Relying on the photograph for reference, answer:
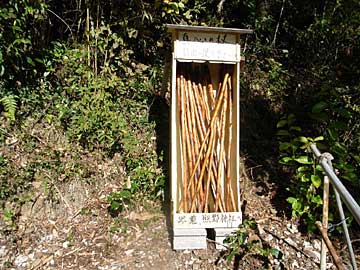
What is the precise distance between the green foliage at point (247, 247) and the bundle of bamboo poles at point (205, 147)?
0.26 meters

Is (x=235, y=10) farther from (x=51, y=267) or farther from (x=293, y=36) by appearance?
(x=51, y=267)

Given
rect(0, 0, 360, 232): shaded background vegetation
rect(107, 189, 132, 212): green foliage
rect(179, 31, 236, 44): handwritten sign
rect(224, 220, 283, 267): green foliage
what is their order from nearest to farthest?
1. rect(224, 220, 283, 267): green foliage
2. rect(179, 31, 236, 44): handwritten sign
3. rect(107, 189, 132, 212): green foliage
4. rect(0, 0, 360, 232): shaded background vegetation

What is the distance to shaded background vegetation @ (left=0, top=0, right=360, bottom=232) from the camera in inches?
134

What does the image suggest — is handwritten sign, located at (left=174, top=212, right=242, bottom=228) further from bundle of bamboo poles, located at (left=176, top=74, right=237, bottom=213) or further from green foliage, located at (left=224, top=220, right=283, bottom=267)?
bundle of bamboo poles, located at (left=176, top=74, right=237, bottom=213)

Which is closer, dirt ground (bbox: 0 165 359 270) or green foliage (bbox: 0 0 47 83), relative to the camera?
dirt ground (bbox: 0 165 359 270)

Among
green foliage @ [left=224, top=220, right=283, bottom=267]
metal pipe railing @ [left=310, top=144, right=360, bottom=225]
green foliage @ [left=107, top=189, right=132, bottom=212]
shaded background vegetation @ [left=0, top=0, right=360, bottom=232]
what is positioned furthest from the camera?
shaded background vegetation @ [left=0, top=0, right=360, bottom=232]

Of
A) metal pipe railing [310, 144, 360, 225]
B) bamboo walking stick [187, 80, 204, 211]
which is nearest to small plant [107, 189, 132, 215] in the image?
bamboo walking stick [187, 80, 204, 211]

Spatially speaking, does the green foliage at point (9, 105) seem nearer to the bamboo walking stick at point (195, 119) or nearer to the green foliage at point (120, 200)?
the green foliage at point (120, 200)

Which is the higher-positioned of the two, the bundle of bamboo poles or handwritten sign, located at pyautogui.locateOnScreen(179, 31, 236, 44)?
handwritten sign, located at pyautogui.locateOnScreen(179, 31, 236, 44)

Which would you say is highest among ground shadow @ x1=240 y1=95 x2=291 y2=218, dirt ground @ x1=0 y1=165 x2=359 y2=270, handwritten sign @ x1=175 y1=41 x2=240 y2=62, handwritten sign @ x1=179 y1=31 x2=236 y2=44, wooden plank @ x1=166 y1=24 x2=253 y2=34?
wooden plank @ x1=166 y1=24 x2=253 y2=34

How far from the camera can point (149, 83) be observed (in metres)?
4.21

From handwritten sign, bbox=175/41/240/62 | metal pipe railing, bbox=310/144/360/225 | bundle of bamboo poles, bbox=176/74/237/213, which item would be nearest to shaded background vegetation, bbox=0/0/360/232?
bundle of bamboo poles, bbox=176/74/237/213

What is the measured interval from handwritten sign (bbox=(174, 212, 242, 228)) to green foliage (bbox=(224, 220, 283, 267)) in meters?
0.08

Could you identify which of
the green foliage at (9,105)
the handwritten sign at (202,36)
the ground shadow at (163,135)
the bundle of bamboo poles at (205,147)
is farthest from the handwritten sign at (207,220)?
the green foliage at (9,105)
